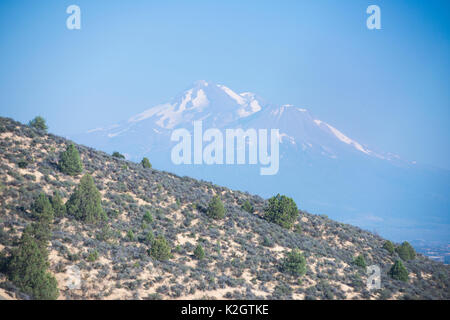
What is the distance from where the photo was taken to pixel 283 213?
32750 millimetres

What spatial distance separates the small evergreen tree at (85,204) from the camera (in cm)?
2273

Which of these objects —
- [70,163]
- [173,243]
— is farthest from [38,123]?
[173,243]

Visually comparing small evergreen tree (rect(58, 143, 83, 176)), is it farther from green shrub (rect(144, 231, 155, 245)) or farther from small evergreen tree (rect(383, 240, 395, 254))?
small evergreen tree (rect(383, 240, 395, 254))

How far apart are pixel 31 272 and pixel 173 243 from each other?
407 inches

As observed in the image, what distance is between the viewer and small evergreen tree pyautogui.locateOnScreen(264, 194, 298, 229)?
3266cm

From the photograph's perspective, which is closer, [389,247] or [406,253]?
[406,253]

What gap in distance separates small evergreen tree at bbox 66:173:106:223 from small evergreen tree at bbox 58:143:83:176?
6.09 metres

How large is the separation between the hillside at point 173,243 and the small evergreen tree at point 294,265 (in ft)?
1.84

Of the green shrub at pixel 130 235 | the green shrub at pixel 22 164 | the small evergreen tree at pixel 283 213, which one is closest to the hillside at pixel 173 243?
the green shrub at pixel 130 235

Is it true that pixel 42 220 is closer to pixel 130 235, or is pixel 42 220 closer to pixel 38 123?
pixel 130 235

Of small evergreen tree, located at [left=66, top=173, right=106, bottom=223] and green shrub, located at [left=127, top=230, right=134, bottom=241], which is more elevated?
small evergreen tree, located at [left=66, top=173, right=106, bottom=223]

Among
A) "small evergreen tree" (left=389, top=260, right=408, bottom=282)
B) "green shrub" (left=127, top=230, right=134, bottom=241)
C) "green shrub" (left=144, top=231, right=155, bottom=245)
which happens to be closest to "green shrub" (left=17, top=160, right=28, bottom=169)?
"green shrub" (left=127, top=230, right=134, bottom=241)

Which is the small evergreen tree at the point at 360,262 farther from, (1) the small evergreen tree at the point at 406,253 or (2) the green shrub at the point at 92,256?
(2) the green shrub at the point at 92,256
